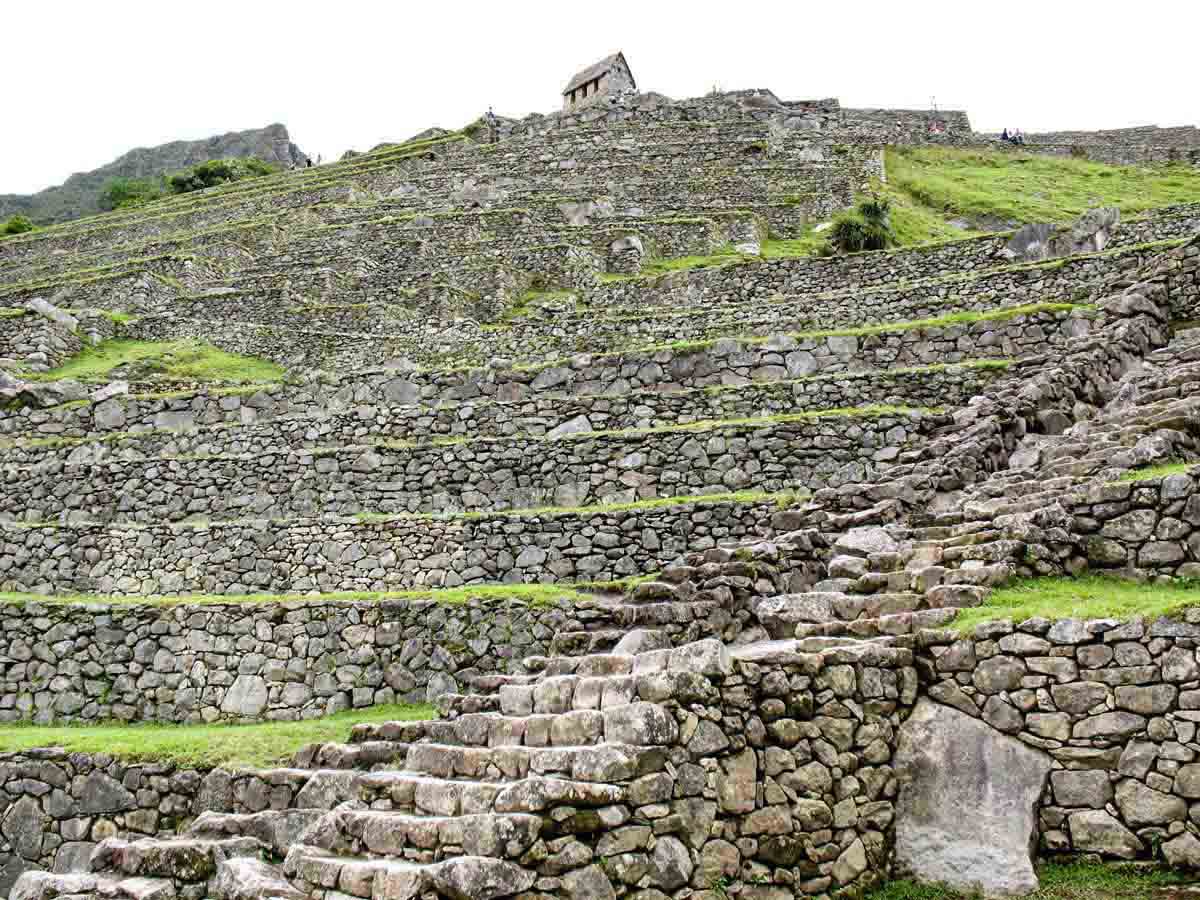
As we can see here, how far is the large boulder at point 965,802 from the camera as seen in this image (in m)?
7.52

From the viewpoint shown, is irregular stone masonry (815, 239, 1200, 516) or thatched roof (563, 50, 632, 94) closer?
irregular stone masonry (815, 239, 1200, 516)

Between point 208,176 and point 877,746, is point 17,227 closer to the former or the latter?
point 208,176

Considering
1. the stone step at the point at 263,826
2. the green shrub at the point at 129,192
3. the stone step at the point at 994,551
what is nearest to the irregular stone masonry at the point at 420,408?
the stone step at the point at 994,551

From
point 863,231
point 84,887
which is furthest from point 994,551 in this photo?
point 863,231

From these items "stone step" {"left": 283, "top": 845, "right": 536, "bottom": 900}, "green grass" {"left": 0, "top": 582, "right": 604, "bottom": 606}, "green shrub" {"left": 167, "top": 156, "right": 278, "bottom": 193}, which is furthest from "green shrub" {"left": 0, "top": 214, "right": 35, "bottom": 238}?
"stone step" {"left": 283, "top": 845, "right": 536, "bottom": 900}

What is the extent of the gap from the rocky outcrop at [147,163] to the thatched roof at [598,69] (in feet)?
108

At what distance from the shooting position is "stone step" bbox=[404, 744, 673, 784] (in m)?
6.89

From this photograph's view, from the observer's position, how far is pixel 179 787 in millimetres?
10438

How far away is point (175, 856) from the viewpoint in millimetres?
8258

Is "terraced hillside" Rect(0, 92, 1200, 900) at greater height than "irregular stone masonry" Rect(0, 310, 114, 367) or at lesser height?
lesser

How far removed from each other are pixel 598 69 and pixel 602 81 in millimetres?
844

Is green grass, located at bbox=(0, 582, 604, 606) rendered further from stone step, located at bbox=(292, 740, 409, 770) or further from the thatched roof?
the thatched roof

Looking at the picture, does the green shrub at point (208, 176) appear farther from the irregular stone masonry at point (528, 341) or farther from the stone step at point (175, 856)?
the stone step at point (175, 856)

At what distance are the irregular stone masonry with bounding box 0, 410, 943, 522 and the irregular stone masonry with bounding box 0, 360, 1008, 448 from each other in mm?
906
